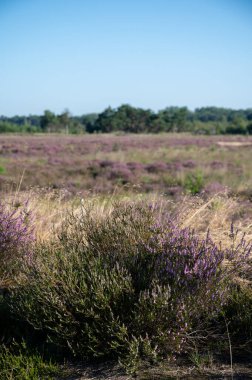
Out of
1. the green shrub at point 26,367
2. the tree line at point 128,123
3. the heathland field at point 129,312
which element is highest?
the tree line at point 128,123

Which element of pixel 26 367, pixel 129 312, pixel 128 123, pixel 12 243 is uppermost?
pixel 128 123

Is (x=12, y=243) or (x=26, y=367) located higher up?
(x=12, y=243)

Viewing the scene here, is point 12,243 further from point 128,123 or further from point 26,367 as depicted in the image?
point 128,123

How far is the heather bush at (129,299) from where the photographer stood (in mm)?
2807

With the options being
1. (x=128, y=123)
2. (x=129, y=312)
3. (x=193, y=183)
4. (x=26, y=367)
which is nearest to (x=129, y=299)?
(x=129, y=312)

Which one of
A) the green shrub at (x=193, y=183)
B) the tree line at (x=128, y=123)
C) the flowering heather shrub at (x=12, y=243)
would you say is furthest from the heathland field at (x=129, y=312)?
the tree line at (x=128, y=123)

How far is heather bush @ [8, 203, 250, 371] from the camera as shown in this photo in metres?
2.81

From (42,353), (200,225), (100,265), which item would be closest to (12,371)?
(42,353)

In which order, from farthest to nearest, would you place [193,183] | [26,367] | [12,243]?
[193,183] < [12,243] < [26,367]

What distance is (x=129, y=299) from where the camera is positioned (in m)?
2.97

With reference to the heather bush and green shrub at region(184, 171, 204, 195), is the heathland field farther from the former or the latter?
green shrub at region(184, 171, 204, 195)

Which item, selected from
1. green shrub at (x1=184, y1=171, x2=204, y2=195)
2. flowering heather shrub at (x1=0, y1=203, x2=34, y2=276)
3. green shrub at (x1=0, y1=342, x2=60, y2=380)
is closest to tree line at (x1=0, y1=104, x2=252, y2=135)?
green shrub at (x1=184, y1=171, x2=204, y2=195)

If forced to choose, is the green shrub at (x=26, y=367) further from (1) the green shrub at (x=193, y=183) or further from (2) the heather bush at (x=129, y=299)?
(1) the green shrub at (x=193, y=183)

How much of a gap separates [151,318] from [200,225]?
3.11 metres
